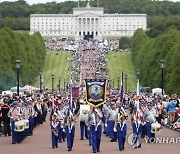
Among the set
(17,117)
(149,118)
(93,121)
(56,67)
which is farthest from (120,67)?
(93,121)

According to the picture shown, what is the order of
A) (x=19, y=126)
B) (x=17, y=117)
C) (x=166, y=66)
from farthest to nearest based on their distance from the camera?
(x=166, y=66)
(x=17, y=117)
(x=19, y=126)

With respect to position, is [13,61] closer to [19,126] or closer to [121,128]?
[19,126]

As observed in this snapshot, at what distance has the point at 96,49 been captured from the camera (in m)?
198

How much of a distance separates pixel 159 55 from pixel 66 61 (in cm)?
5405

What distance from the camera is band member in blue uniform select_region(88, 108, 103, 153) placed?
24.9 metres

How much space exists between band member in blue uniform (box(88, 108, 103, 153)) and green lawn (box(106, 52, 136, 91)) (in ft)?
292

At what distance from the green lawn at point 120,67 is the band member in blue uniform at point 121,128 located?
88478 mm

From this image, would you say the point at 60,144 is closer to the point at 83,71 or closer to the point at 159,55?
the point at 159,55

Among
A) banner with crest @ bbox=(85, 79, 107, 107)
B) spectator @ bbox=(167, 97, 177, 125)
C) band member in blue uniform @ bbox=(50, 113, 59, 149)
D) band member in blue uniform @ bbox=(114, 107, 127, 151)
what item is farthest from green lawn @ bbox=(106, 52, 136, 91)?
band member in blue uniform @ bbox=(114, 107, 127, 151)

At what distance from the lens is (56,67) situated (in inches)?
5842

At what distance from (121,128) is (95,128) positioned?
1.01m

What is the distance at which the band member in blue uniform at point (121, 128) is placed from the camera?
25297mm

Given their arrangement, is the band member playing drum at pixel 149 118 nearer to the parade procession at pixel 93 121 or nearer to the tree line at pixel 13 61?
the parade procession at pixel 93 121

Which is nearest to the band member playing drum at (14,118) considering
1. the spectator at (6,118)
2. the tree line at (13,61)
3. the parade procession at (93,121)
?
the parade procession at (93,121)
